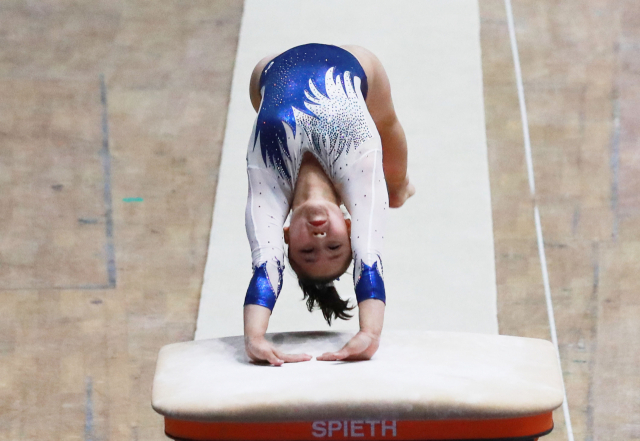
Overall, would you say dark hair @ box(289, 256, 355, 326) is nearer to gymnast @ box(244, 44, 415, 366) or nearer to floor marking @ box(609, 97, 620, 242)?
gymnast @ box(244, 44, 415, 366)

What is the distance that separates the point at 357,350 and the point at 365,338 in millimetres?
35

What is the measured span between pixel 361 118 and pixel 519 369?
0.78m

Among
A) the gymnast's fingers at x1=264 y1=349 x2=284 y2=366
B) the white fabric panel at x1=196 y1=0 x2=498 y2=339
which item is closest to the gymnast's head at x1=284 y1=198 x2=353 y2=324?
the gymnast's fingers at x1=264 y1=349 x2=284 y2=366

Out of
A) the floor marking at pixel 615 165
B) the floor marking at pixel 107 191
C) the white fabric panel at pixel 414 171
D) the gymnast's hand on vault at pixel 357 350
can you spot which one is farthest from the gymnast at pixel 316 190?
the floor marking at pixel 615 165

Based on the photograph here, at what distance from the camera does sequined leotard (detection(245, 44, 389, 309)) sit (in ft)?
6.73

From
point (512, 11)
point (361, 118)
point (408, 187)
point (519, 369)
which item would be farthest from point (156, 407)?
point (512, 11)

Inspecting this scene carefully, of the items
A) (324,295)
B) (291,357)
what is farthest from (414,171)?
(291,357)

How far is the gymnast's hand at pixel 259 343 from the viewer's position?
192 cm

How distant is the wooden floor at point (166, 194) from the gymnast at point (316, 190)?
2.48 ft

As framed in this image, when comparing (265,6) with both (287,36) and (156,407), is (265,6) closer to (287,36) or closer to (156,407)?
(287,36)

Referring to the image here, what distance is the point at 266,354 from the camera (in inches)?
75.4

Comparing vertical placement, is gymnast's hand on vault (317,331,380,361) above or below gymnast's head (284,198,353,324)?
below

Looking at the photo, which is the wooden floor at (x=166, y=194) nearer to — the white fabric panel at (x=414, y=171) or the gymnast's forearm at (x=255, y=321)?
the white fabric panel at (x=414, y=171)

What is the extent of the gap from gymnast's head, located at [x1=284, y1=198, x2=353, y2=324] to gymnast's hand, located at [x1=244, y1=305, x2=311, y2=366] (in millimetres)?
158
